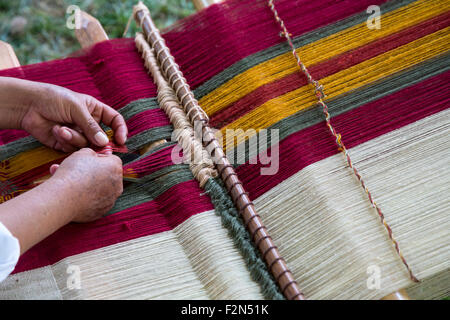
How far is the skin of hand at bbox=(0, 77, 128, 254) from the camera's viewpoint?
1.17 meters

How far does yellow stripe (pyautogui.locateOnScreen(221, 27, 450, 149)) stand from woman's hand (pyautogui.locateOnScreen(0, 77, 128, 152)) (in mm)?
381

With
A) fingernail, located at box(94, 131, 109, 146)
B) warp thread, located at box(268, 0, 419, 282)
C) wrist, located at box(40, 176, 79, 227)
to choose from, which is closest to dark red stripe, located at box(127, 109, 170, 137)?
fingernail, located at box(94, 131, 109, 146)

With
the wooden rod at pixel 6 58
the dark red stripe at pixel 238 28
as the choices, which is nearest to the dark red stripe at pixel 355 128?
the dark red stripe at pixel 238 28

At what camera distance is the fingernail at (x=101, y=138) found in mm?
1414

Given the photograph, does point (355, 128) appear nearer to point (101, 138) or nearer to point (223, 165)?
point (223, 165)

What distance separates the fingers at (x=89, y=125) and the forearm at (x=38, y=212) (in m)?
0.22

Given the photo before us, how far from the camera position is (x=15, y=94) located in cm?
145

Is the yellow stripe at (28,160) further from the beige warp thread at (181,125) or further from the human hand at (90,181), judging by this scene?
the beige warp thread at (181,125)

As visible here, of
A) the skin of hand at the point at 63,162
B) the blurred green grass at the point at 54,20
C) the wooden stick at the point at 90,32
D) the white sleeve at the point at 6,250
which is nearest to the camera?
the white sleeve at the point at 6,250

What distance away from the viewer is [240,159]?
4.79 feet

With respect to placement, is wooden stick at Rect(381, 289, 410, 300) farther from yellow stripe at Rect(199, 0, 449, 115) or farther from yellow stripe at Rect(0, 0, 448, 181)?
yellow stripe at Rect(199, 0, 449, 115)

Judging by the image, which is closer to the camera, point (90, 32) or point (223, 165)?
point (223, 165)

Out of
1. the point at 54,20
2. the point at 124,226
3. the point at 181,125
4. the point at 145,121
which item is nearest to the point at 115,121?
the point at 145,121

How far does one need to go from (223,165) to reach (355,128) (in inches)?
15.9
